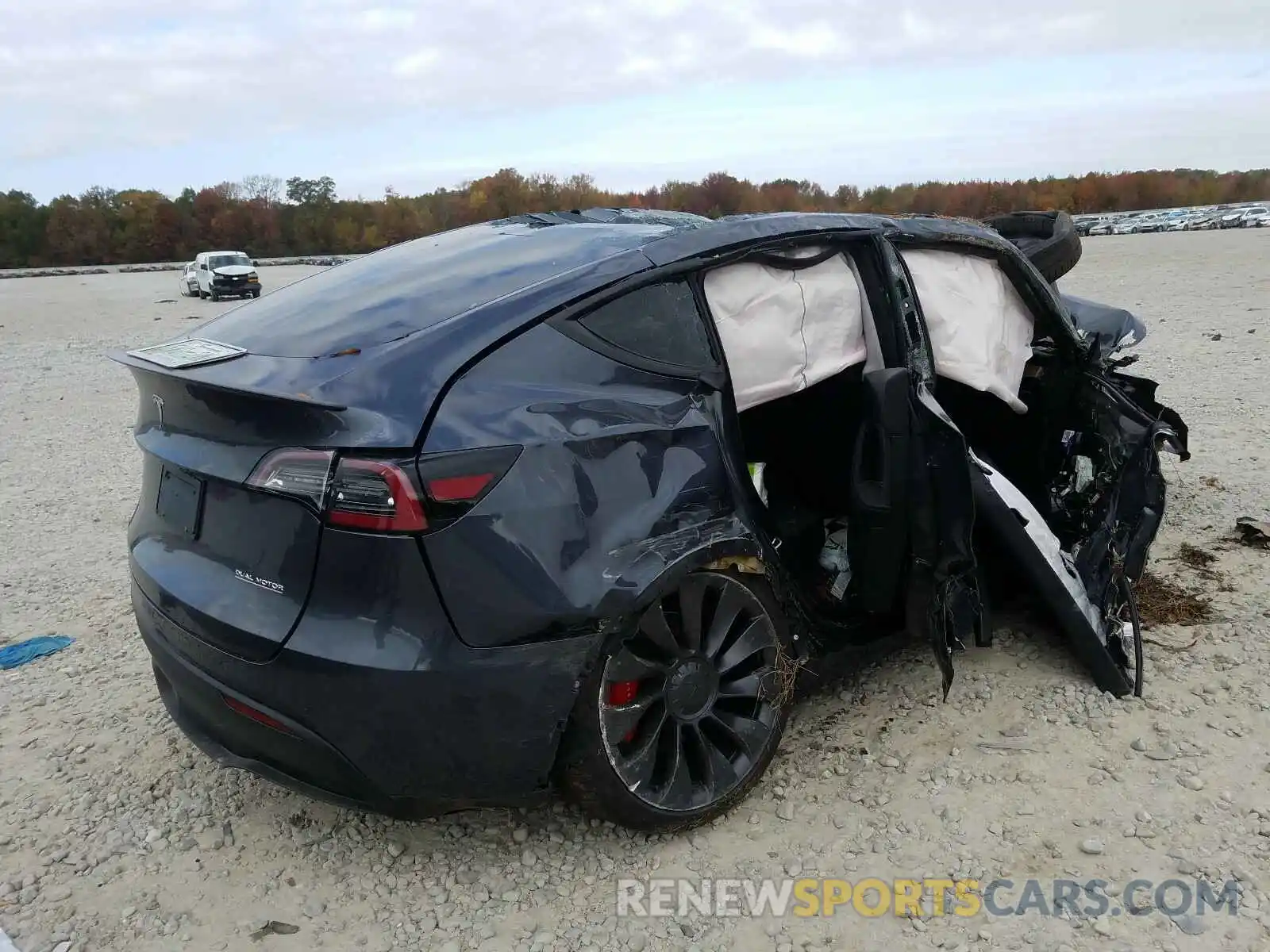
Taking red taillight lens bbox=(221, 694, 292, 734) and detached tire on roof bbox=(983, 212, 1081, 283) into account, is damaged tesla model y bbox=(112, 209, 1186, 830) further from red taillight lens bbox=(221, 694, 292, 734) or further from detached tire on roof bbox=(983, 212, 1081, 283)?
detached tire on roof bbox=(983, 212, 1081, 283)

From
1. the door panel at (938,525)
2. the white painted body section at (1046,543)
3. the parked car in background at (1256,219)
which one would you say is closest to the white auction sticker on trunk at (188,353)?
the door panel at (938,525)

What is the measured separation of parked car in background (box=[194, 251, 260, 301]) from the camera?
97.1 ft

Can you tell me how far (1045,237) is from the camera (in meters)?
4.92

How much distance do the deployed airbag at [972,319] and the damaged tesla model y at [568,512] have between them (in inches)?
0.8

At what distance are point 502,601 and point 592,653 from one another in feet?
0.91

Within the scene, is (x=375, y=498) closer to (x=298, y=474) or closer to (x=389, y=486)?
(x=389, y=486)

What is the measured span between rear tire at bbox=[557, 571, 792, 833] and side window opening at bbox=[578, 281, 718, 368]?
62 cm

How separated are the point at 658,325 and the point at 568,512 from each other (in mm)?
650

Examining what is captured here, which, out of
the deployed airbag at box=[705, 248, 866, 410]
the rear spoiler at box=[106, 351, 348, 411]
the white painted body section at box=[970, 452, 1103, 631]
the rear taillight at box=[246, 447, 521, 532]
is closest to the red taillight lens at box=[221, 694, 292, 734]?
the rear taillight at box=[246, 447, 521, 532]

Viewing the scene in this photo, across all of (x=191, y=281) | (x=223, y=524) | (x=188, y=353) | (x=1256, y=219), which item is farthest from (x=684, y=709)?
(x=1256, y=219)

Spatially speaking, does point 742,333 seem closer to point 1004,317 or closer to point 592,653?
point 592,653

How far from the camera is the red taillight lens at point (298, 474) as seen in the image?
213cm

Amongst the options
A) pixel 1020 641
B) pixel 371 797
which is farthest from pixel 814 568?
pixel 371 797

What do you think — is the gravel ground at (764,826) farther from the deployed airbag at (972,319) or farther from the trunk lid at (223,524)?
the deployed airbag at (972,319)
